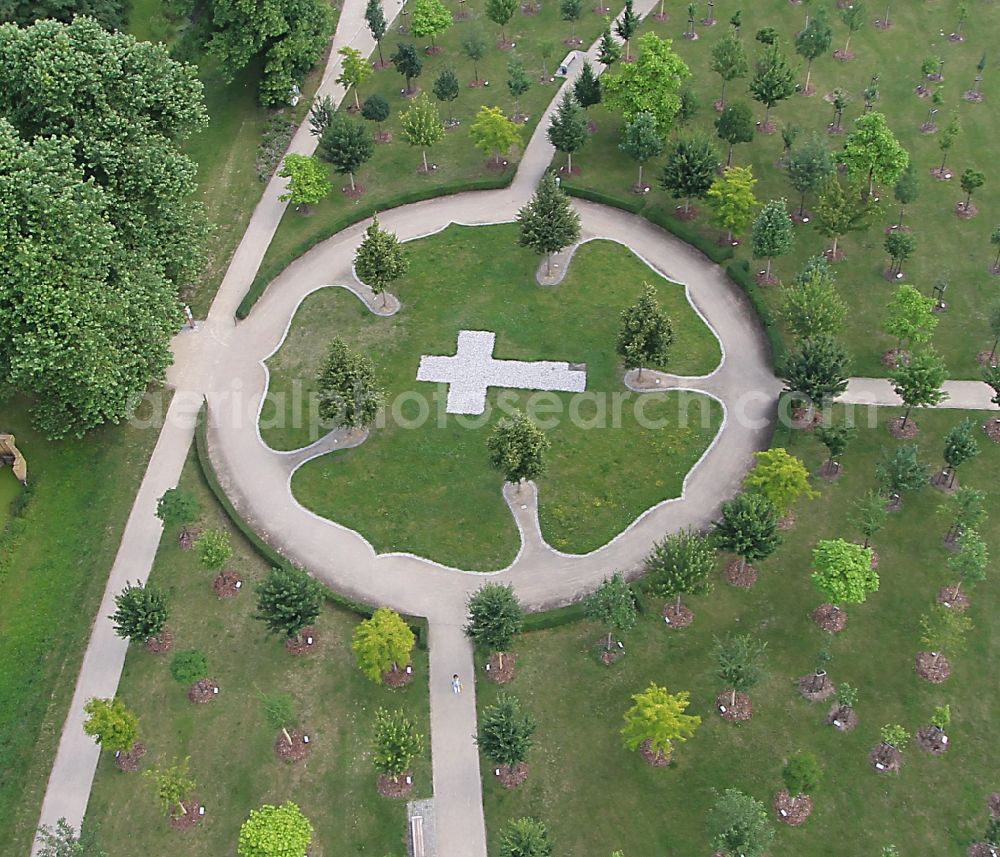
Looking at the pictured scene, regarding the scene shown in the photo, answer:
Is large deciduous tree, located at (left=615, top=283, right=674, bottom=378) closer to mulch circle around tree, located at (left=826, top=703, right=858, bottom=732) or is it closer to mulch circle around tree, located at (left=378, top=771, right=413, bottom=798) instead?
mulch circle around tree, located at (left=826, top=703, right=858, bottom=732)

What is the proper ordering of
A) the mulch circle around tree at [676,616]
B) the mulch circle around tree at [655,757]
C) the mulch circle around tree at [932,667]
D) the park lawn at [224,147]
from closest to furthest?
the mulch circle around tree at [655,757] → the mulch circle around tree at [932,667] → the mulch circle around tree at [676,616] → the park lawn at [224,147]

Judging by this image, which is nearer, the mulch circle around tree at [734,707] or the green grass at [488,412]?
the mulch circle around tree at [734,707]

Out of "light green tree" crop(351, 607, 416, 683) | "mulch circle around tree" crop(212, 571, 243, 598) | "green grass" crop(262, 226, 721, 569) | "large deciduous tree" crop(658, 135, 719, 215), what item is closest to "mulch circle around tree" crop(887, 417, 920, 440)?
"green grass" crop(262, 226, 721, 569)

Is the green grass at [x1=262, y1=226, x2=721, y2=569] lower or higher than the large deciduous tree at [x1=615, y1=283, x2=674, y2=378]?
lower

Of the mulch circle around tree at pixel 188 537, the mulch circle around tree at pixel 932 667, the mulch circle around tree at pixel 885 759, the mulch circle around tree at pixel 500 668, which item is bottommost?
the mulch circle around tree at pixel 885 759

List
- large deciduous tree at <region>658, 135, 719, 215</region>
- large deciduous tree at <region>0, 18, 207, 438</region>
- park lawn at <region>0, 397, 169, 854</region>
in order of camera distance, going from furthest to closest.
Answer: large deciduous tree at <region>658, 135, 719, 215</region> → large deciduous tree at <region>0, 18, 207, 438</region> → park lawn at <region>0, 397, 169, 854</region>

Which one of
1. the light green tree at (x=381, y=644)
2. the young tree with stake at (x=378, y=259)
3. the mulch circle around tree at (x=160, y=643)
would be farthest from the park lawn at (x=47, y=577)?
the light green tree at (x=381, y=644)

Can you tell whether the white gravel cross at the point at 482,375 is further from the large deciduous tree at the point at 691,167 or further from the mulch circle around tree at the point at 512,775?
the mulch circle around tree at the point at 512,775
